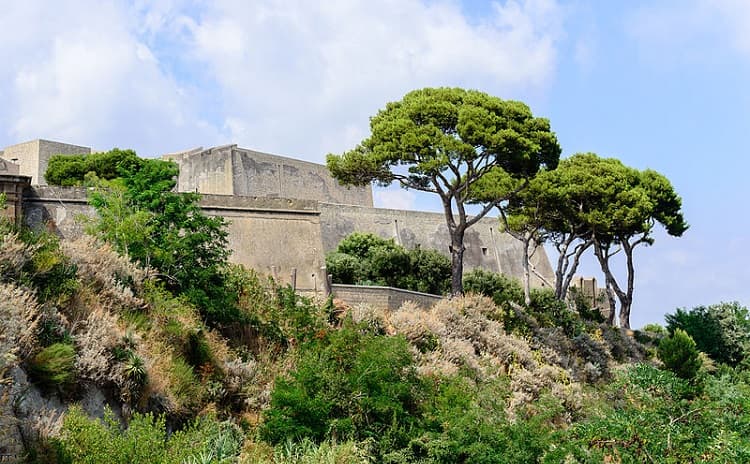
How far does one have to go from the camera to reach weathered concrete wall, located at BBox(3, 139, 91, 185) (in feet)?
144

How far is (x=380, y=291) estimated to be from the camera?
22422 millimetres

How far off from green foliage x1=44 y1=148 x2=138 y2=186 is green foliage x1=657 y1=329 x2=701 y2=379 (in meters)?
23.6

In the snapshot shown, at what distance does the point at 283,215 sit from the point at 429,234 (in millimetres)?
23878

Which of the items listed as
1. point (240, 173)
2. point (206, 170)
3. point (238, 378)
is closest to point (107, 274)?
point (238, 378)

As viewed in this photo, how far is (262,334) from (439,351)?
4776 millimetres

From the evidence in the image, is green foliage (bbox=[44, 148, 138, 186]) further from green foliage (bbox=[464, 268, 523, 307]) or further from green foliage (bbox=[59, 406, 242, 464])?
green foliage (bbox=[59, 406, 242, 464])

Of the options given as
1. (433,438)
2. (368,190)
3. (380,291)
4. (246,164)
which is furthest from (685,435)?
(368,190)

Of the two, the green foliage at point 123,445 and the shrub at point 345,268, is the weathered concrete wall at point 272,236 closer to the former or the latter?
the shrub at point 345,268

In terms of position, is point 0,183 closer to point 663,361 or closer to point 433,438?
point 433,438

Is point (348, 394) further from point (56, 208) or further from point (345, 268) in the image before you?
point (345, 268)

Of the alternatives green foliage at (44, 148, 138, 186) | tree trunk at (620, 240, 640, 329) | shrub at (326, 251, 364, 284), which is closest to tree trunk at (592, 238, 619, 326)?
tree trunk at (620, 240, 640, 329)

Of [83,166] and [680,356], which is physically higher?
[83,166]

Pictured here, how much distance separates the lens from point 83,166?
133 feet

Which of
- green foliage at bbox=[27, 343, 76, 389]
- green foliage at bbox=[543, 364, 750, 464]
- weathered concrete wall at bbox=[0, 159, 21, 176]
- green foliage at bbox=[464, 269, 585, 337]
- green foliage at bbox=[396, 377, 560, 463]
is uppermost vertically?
weathered concrete wall at bbox=[0, 159, 21, 176]
